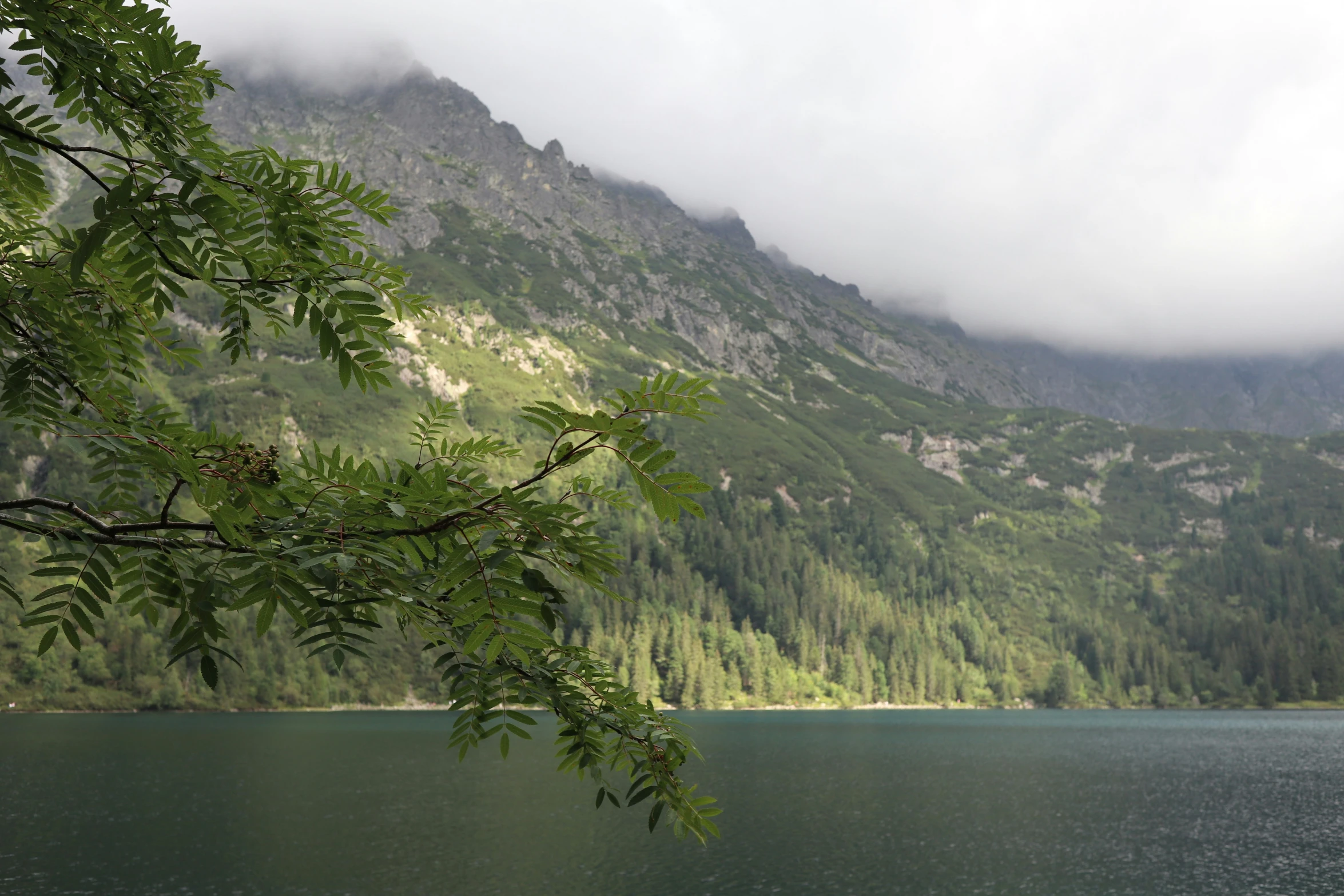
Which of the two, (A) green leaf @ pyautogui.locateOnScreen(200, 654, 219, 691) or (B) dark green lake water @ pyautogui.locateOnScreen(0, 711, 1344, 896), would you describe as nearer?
(A) green leaf @ pyautogui.locateOnScreen(200, 654, 219, 691)

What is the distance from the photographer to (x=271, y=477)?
3090mm

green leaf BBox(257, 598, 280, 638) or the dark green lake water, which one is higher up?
green leaf BBox(257, 598, 280, 638)

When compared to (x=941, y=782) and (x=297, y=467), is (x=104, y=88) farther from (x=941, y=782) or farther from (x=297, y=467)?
(x=941, y=782)

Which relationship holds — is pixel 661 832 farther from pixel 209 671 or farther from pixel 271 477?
pixel 271 477

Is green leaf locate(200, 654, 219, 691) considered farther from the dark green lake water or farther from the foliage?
the dark green lake water

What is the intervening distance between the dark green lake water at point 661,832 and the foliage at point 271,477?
1986 inches

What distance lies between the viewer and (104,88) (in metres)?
3.31

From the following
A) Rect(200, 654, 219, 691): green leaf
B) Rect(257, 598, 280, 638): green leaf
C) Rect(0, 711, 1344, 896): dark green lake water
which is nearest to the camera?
Rect(257, 598, 280, 638): green leaf

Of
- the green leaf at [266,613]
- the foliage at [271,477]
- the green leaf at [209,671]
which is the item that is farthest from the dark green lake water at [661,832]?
the green leaf at [266,613]

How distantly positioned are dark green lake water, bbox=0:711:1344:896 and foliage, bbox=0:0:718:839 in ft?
165

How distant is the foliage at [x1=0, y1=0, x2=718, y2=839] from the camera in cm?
277

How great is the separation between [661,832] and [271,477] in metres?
71.6

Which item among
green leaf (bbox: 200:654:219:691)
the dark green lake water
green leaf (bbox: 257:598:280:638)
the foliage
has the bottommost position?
the dark green lake water

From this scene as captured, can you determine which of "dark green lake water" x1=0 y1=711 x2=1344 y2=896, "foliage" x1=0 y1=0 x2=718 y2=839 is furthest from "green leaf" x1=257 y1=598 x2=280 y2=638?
"dark green lake water" x1=0 y1=711 x2=1344 y2=896
